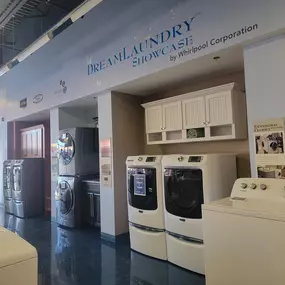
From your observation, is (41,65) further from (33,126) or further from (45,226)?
(45,226)

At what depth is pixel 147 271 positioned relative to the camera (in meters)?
3.31

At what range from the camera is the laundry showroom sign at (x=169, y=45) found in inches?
117

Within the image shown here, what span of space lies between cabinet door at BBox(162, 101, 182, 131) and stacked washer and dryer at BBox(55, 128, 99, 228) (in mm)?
1891

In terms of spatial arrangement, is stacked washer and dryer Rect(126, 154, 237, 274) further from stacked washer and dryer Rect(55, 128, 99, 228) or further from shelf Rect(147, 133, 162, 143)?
stacked washer and dryer Rect(55, 128, 99, 228)

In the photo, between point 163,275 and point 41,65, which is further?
point 41,65

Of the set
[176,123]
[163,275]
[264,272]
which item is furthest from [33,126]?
[264,272]

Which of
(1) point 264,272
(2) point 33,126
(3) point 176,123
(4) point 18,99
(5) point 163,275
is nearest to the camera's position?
(1) point 264,272

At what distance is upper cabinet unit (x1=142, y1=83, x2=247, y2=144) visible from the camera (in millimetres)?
3447

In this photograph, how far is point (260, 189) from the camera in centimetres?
246

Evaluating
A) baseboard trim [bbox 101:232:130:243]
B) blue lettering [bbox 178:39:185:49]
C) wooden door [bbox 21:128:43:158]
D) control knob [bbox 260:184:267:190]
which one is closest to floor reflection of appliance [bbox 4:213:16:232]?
wooden door [bbox 21:128:43:158]

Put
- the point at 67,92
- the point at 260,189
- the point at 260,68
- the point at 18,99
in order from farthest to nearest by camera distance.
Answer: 1. the point at 18,99
2. the point at 67,92
3. the point at 260,68
4. the point at 260,189

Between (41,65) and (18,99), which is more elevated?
(41,65)

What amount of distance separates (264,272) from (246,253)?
17cm

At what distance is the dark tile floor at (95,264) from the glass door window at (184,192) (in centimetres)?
72
